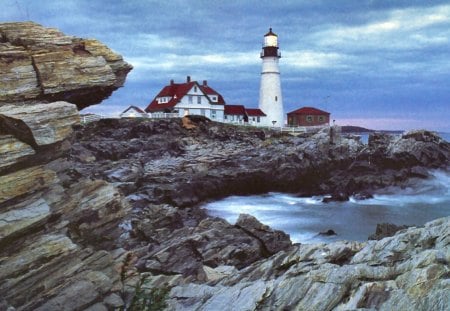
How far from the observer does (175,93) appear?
69000 millimetres

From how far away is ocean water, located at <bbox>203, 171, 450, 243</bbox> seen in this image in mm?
32062

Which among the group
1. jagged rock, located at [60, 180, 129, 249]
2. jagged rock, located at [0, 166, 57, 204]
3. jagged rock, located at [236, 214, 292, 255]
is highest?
jagged rock, located at [0, 166, 57, 204]

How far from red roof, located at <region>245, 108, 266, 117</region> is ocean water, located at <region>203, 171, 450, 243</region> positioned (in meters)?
30.2

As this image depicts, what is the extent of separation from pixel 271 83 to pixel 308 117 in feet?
26.9

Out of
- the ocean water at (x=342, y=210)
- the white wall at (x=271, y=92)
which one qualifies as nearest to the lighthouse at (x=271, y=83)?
the white wall at (x=271, y=92)

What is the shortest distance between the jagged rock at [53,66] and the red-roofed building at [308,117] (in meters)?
61.5

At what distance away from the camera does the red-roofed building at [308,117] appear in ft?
250

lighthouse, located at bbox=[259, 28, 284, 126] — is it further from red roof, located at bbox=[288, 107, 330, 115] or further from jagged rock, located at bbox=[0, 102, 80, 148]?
jagged rock, located at bbox=[0, 102, 80, 148]

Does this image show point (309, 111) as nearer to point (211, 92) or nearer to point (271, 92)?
point (271, 92)

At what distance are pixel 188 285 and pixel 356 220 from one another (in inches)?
846

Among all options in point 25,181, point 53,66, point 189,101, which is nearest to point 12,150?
point 25,181

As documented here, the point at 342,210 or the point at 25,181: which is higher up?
the point at 25,181

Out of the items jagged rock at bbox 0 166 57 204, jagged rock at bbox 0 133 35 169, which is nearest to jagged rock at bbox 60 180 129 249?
jagged rock at bbox 0 166 57 204

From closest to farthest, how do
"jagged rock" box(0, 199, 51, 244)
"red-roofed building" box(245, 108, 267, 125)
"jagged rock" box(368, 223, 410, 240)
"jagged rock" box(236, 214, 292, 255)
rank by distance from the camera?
"jagged rock" box(0, 199, 51, 244), "jagged rock" box(236, 214, 292, 255), "jagged rock" box(368, 223, 410, 240), "red-roofed building" box(245, 108, 267, 125)
